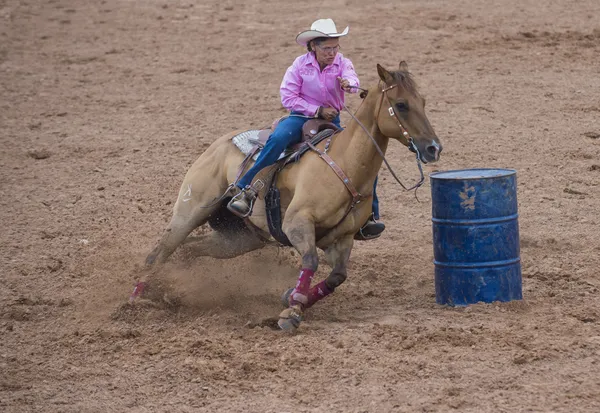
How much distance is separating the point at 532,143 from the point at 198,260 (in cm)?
458

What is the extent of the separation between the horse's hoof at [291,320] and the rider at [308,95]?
36.8 inches

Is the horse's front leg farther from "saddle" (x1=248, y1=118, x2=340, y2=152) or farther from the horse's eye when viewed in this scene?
the horse's eye

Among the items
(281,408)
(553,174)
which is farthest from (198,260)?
(553,174)

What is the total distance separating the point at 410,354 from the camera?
6578 mm

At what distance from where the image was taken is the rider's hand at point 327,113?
7.86m

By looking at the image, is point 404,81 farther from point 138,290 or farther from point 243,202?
point 138,290

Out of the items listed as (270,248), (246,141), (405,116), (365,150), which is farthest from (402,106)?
(270,248)

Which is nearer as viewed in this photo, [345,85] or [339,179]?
[339,179]

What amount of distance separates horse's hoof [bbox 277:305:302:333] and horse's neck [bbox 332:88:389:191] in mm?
1005

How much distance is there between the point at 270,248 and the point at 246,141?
1.28m

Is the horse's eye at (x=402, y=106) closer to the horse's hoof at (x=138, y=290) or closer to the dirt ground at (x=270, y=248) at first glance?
the dirt ground at (x=270, y=248)

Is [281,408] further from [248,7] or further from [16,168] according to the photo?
[248,7]

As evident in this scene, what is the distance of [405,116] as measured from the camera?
7.21 m

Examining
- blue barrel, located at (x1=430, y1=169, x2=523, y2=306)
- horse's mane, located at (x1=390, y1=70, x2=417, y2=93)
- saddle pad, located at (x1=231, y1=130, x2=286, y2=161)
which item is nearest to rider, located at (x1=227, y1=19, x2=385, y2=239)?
saddle pad, located at (x1=231, y1=130, x2=286, y2=161)
